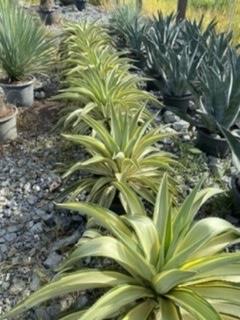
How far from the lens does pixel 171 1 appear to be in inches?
425

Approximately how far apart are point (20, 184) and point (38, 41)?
1789 mm

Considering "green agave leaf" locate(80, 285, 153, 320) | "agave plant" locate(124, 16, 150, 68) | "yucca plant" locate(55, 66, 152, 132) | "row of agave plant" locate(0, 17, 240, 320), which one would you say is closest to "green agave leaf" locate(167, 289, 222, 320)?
"row of agave plant" locate(0, 17, 240, 320)

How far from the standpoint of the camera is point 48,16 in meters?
8.13

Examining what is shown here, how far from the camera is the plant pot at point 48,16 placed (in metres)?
8.06

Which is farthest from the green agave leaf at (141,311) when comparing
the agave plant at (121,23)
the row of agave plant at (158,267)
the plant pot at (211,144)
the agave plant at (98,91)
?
the agave plant at (121,23)

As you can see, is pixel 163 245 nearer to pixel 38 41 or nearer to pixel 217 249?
pixel 217 249

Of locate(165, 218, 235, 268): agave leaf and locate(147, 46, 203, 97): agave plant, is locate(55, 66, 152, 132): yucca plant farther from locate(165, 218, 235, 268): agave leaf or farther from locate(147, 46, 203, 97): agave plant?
locate(165, 218, 235, 268): agave leaf

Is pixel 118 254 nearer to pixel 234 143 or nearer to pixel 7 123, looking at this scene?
pixel 234 143

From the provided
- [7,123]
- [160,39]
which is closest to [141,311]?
[7,123]

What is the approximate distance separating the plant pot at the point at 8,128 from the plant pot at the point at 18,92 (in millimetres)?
570

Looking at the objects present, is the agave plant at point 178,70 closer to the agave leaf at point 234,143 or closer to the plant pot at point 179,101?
the plant pot at point 179,101

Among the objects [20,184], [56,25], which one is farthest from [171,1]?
[20,184]

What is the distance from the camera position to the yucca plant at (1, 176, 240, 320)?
4.32 feet

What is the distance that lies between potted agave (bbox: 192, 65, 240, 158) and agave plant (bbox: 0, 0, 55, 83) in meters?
1.73
